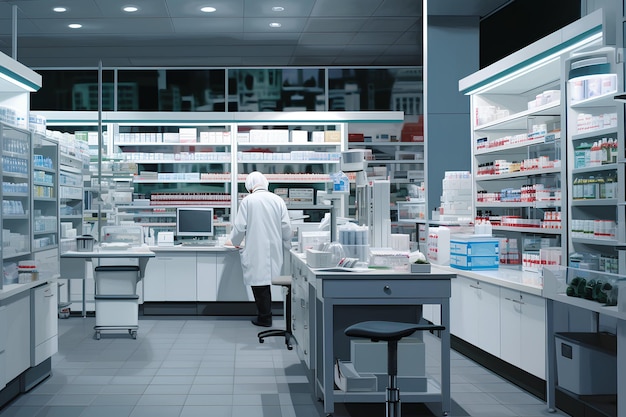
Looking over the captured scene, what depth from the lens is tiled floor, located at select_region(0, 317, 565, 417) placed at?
4465mm

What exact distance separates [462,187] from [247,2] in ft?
11.3

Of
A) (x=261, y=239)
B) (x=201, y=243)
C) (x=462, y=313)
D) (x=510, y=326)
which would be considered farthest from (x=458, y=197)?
(x=201, y=243)

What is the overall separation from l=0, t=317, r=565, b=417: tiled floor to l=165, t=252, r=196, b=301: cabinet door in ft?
3.83

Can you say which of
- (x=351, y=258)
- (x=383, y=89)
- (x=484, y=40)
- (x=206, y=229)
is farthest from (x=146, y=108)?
(x=351, y=258)

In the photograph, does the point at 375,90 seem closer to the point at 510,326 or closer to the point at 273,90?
the point at 273,90

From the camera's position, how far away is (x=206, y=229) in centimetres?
875

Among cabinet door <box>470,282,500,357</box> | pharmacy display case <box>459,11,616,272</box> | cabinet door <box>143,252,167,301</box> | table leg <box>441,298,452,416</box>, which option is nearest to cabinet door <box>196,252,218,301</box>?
cabinet door <box>143,252,167,301</box>

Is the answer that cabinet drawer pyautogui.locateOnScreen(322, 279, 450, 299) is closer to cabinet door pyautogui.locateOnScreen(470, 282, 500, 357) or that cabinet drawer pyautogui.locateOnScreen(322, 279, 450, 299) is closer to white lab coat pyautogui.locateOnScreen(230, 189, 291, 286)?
cabinet door pyautogui.locateOnScreen(470, 282, 500, 357)

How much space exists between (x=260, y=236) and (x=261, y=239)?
36 mm

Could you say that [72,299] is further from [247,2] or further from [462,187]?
[462,187]

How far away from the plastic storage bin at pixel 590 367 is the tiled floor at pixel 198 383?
1.25 feet

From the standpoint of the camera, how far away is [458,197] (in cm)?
687

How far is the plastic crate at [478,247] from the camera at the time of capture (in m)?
5.91

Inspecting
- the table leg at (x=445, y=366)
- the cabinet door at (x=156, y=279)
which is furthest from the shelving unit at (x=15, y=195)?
the cabinet door at (x=156, y=279)
